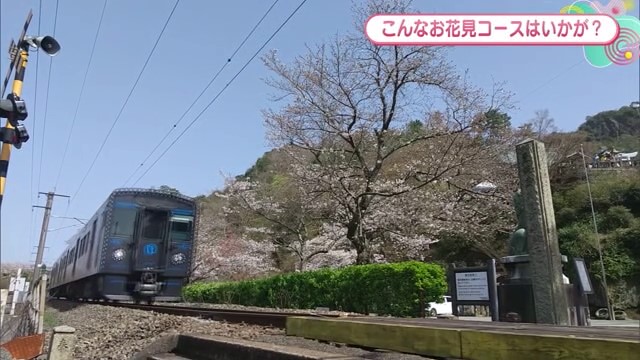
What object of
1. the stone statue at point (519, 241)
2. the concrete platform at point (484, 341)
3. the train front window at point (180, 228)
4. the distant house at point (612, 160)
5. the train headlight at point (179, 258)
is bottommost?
the concrete platform at point (484, 341)

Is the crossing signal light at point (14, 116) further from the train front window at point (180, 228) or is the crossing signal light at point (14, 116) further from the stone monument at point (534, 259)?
the stone monument at point (534, 259)

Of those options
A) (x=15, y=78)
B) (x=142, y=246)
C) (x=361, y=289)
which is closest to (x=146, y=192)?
(x=142, y=246)

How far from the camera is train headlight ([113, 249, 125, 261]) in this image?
486 inches

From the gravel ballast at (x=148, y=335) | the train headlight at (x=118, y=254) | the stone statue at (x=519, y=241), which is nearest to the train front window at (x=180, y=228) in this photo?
the train headlight at (x=118, y=254)

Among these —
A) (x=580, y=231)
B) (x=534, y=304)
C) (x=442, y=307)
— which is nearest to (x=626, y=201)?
(x=580, y=231)

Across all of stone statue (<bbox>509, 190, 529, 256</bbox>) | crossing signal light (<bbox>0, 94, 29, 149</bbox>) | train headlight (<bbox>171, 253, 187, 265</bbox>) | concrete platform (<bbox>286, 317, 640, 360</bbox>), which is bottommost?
concrete platform (<bbox>286, 317, 640, 360</bbox>)

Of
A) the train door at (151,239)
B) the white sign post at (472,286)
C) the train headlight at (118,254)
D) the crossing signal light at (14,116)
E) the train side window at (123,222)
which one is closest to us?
the crossing signal light at (14,116)

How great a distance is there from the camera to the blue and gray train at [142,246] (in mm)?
12461

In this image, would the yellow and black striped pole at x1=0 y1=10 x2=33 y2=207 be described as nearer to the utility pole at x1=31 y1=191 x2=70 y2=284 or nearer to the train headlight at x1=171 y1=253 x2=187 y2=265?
the train headlight at x1=171 y1=253 x2=187 y2=265

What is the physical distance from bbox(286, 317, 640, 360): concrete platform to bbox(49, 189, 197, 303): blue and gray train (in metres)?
9.46

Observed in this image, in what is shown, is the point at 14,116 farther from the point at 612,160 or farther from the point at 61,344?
the point at 612,160

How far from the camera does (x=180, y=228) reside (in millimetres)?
13516

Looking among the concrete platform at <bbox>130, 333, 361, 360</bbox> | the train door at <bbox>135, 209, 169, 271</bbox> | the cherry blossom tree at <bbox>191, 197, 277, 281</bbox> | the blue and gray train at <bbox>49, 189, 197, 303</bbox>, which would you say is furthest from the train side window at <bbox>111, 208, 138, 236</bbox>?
the cherry blossom tree at <bbox>191, 197, 277, 281</bbox>

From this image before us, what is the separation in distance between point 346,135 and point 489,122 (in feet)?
15.4
